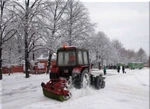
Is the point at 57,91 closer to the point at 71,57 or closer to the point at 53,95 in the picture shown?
the point at 53,95

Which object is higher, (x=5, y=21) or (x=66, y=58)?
(x=5, y=21)

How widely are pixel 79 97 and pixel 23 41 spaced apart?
1396cm

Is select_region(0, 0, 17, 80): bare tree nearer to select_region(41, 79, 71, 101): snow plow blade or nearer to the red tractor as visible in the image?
the red tractor

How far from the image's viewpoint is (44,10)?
23.9m

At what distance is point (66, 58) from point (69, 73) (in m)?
0.93

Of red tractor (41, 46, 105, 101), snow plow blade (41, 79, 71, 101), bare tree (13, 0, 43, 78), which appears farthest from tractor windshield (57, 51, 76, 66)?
bare tree (13, 0, 43, 78)

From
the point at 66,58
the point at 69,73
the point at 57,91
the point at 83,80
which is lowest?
the point at 57,91

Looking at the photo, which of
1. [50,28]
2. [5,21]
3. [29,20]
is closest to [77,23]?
[50,28]

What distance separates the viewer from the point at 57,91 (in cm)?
1110

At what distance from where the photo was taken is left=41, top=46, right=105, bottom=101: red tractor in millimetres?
11586

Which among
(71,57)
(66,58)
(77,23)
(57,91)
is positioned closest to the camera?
(57,91)

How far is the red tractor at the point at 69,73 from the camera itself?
1159 centimetres

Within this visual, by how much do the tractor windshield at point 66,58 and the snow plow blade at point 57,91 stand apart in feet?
5.22

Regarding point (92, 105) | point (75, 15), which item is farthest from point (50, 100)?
point (75, 15)
